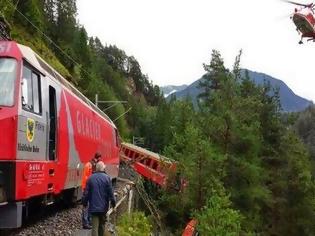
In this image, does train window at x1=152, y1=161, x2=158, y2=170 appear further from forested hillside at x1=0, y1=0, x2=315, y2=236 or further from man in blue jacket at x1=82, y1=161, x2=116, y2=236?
man in blue jacket at x1=82, y1=161, x2=116, y2=236

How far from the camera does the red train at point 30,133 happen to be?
10.5 meters

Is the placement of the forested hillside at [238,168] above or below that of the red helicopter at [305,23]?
below

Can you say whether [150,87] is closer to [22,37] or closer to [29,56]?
[22,37]

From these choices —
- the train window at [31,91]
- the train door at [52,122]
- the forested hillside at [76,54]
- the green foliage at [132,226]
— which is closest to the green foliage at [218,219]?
the green foliage at [132,226]

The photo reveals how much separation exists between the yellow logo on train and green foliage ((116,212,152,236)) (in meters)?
5.88

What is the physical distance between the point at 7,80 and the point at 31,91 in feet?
2.59

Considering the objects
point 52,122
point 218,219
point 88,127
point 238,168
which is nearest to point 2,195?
point 52,122

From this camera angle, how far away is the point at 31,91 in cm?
1178

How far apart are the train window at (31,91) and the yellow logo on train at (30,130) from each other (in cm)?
23

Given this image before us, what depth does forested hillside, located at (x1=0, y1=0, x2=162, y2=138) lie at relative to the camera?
67375 mm

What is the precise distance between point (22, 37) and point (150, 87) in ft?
332

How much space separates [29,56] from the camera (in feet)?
40.0

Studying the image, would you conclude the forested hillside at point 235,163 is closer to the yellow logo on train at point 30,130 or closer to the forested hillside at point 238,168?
the forested hillside at point 238,168

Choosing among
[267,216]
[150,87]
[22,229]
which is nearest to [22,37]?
[267,216]
